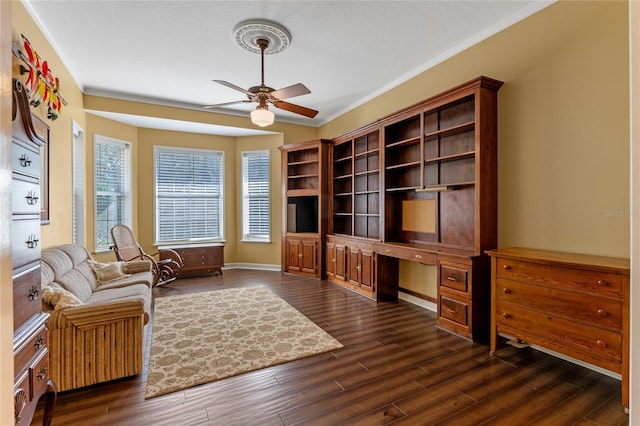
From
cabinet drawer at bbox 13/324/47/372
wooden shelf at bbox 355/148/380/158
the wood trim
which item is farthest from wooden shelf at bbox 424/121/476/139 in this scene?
cabinet drawer at bbox 13/324/47/372

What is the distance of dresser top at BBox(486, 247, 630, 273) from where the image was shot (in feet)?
6.80

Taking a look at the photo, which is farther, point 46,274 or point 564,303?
point 46,274

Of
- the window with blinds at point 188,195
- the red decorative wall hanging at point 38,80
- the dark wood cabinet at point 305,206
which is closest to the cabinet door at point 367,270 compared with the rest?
the dark wood cabinet at point 305,206

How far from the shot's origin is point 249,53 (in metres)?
3.69

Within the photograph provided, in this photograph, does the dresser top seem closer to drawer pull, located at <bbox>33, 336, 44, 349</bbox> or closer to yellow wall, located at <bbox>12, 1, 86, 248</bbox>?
drawer pull, located at <bbox>33, 336, 44, 349</bbox>

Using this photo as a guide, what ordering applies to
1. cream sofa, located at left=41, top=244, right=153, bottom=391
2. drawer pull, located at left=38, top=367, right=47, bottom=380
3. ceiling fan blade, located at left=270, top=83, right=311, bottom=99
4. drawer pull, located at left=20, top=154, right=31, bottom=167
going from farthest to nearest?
1. ceiling fan blade, located at left=270, top=83, right=311, bottom=99
2. cream sofa, located at left=41, top=244, right=153, bottom=391
3. drawer pull, located at left=38, top=367, right=47, bottom=380
4. drawer pull, located at left=20, top=154, right=31, bottom=167

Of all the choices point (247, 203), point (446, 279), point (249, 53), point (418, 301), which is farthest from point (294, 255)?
point (249, 53)

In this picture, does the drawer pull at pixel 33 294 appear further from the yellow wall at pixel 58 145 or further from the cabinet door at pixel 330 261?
the cabinet door at pixel 330 261

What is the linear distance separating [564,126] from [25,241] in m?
3.78

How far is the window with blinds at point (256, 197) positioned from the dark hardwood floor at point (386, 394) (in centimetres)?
409

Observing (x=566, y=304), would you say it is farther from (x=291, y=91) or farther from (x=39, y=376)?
(x=39, y=376)

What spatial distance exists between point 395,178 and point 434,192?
2.47ft

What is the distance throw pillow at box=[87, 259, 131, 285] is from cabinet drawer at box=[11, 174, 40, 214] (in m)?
2.66

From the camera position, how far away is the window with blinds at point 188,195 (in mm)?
6230
